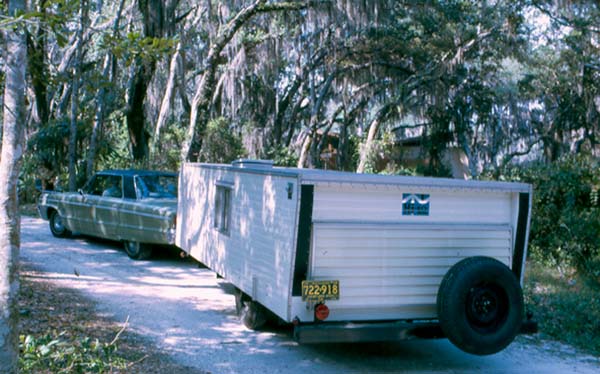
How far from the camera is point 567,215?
38.7ft

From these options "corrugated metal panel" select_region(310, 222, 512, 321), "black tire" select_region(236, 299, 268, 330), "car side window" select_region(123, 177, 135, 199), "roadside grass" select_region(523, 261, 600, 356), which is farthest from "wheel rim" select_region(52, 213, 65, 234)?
"roadside grass" select_region(523, 261, 600, 356)

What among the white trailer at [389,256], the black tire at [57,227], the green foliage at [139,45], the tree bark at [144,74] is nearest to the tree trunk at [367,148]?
the tree bark at [144,74]

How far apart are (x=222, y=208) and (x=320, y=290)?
2760 mm

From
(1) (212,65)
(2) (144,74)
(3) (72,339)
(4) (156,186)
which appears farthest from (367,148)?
(3) (72,339)

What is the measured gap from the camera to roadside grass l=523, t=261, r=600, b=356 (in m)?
7.79

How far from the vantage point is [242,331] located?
24.2 ft

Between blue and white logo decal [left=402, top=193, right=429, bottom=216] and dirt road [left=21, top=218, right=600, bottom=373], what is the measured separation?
5.22 ft

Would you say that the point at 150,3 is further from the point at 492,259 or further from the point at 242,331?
the point at 492,259

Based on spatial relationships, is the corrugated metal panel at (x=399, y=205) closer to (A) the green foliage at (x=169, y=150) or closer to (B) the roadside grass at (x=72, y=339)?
(B) the roadside grass at (x=72, y=339)

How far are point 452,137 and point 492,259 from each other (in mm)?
20095

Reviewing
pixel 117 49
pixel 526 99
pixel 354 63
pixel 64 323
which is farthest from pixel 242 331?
pixel 526 99

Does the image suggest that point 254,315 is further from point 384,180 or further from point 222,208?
point 384,180

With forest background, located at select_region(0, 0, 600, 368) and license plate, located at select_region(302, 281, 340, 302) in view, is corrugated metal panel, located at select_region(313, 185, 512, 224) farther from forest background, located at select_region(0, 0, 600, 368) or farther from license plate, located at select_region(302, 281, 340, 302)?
forest background, located at select_region(0, 0, 600, 368)

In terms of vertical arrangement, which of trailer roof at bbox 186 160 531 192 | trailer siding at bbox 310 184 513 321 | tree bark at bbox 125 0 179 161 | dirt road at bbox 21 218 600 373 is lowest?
dirt road at bbox 21 218 600 373
